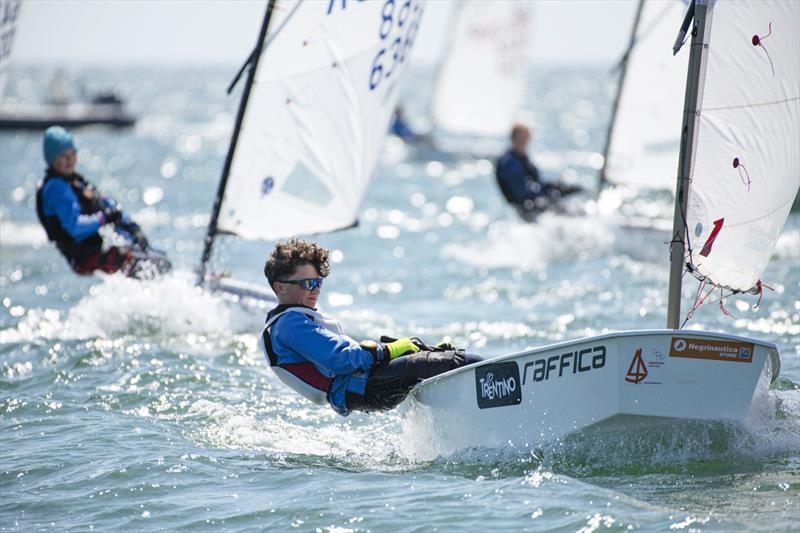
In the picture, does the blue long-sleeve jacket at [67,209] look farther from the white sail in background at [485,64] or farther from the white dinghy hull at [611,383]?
the white sail in background at [485,64]

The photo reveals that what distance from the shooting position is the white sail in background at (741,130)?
4305mm

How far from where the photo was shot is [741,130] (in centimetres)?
439

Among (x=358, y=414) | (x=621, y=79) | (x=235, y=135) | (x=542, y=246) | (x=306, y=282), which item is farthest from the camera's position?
(x=621, y=79)

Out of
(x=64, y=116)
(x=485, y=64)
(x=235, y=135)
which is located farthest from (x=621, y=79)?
(x=64, y=116)

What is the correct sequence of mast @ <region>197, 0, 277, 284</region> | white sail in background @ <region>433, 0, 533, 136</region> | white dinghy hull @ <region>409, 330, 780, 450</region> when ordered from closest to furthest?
white dinghy hull @ <region>409, 330, 780, 450</region> < mast @ <region>197, 0, 277, 284</region> < white sail in background @ <region>433, 0, 533, 136</region>

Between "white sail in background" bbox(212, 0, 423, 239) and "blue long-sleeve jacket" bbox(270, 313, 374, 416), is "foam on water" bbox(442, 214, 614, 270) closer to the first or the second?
"white sail in background" bbox(212, 0, 423, 239)

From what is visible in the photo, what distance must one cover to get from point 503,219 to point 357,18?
707 cm

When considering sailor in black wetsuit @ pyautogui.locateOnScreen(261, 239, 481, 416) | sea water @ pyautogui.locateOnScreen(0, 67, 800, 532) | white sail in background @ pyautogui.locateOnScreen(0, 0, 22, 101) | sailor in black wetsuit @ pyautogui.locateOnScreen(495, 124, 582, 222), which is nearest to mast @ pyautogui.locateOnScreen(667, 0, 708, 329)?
sea water @ pyautogui.locateOnScreen(0, 67, 800, 532)

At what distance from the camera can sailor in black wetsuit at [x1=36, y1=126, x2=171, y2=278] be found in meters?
7.12

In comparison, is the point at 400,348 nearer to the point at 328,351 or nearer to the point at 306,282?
the point at 328,351

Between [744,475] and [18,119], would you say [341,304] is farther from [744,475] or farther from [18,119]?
[18,119]

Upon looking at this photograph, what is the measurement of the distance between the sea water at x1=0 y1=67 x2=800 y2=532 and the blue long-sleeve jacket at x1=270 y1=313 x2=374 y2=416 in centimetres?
35

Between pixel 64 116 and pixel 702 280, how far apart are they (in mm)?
29049

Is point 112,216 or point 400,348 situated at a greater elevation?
point 112,216
